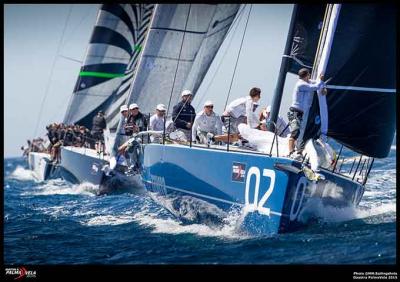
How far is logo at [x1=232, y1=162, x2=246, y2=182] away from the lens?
7.77m

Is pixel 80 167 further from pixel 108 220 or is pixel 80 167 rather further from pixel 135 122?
pixel 108 220

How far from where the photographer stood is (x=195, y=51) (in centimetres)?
1256

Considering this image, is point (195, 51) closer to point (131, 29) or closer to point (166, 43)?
point (166, 43)

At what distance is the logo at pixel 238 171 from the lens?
7770mm

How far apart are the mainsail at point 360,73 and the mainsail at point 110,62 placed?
964cm

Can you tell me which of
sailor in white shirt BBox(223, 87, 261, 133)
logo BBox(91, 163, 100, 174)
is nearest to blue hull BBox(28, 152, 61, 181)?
logo BBox(91, 163, 100, 174)

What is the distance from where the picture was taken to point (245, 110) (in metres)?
8.84

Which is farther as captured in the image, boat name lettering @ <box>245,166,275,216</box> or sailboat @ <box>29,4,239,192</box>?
sailboat @ <box>29,4,239,192</box>

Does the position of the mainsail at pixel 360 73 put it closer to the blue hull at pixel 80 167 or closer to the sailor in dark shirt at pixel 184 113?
the sailor in dark shirt at pixel 184 113

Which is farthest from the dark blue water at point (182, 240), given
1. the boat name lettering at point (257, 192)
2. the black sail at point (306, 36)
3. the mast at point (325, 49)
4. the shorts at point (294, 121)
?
the black sail at point (306, 36)

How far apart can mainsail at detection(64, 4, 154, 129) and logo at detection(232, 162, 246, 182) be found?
387 inches

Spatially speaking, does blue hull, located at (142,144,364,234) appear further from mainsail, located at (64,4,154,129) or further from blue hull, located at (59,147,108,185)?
mainsail, located at (64,4,154,129)
